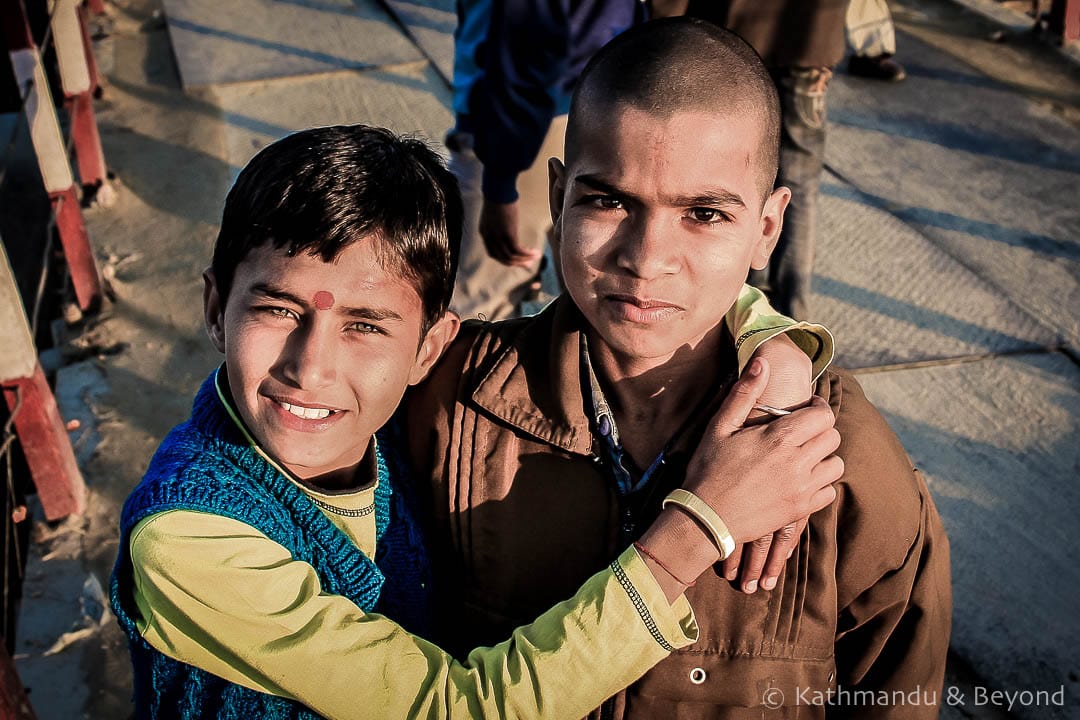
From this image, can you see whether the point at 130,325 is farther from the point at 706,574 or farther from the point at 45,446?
the point at 706,574

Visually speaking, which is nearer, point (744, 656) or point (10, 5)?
point (744, 656)

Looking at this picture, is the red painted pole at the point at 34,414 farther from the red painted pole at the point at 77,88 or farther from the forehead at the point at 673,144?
the forehead at the point at 673,144

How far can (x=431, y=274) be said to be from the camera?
64.7 inches

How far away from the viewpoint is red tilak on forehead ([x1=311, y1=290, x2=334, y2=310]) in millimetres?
1478

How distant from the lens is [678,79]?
151cm

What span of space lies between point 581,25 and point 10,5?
2133mm

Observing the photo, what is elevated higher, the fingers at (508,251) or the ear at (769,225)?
the ear at (769,225)

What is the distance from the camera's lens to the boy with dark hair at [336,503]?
53.8 inches

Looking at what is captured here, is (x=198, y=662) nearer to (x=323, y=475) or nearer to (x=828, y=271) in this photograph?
(x=323, y=475)

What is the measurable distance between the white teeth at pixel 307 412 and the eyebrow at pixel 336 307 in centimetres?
15

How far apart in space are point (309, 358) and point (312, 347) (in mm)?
17

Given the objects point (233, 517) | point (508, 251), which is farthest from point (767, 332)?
point (508, 251)

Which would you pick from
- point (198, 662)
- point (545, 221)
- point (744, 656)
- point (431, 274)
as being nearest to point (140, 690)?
point (198, 662)

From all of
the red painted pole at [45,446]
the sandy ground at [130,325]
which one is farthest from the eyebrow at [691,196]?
the red painted pole at [45,446]
